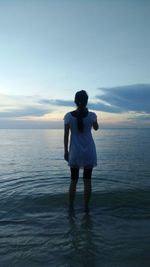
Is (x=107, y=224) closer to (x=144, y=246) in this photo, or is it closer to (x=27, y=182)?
(x=144, y=246)

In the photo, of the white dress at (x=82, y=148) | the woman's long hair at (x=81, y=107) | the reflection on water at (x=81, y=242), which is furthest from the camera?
the white dress at (x=82, y=148)

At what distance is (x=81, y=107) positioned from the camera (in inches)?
253

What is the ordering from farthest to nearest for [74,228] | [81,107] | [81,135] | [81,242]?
[81,135] → [81,107] → [74,228] → [81,242]

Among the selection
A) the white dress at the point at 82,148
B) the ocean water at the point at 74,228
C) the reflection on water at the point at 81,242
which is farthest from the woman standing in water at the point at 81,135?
the ocean water at the point at 74,228

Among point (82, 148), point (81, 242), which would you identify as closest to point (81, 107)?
point (82, 148)

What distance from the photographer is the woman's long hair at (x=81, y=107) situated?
638cm

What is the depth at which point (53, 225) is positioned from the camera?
611cm

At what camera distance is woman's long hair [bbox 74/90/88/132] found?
6383 millimetres

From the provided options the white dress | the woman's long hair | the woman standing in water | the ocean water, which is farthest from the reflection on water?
the woman's long hair

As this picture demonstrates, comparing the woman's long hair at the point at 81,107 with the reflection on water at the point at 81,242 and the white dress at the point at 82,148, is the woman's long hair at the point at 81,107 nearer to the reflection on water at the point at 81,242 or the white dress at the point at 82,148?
the white dress at the point at 82,148

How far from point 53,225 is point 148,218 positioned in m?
2.48

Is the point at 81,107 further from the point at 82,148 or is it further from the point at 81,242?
the point at 81,242

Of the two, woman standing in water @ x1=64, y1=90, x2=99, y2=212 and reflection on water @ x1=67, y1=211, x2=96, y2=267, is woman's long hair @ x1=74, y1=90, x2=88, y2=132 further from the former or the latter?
reflection on water @ x1=67, y1=211, x2=96, y2=267

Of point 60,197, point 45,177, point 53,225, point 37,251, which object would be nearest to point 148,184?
point 60,197
